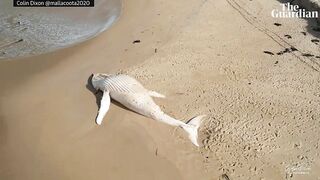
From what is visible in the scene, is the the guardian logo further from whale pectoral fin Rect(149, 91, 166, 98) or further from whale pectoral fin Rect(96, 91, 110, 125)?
whale pectoral fin Rect(96, 91, 110, 125)

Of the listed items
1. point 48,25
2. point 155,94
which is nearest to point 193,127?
point 155,94

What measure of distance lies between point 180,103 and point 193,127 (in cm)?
64

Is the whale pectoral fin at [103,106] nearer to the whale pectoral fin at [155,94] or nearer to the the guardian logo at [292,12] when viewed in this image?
the whale pectoral fin at [155,94]

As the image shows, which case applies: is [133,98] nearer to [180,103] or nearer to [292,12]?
[180,103]

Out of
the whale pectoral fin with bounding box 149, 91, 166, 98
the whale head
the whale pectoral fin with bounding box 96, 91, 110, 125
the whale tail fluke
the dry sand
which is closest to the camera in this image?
the dry sand

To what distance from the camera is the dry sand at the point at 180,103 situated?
5.50 metres

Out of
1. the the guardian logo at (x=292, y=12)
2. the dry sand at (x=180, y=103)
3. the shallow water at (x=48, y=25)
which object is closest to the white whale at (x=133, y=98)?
the dry sand at (x=180, y=103)

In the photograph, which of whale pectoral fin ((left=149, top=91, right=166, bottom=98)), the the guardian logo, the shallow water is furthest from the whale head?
the the guardian logo

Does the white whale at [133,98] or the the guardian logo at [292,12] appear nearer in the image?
the white whale at [133,98]

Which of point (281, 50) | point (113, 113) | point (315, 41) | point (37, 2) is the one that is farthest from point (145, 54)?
point (37, 2)

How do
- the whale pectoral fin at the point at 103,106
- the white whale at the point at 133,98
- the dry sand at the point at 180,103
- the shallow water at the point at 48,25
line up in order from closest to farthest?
the dry sand at the point at 180,103 < the white whale at the point at 133,98 < the whale pectoral fin at the point at 103,106 < the shallow water at the point at 48,25

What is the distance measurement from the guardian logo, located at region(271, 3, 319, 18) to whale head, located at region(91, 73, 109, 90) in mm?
3820

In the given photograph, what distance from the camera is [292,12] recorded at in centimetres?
876

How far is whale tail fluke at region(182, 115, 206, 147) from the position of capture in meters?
5.79
